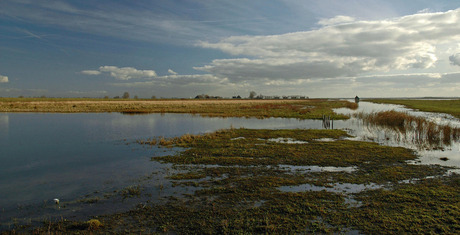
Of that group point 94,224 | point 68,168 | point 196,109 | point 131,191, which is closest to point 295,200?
point 131,191

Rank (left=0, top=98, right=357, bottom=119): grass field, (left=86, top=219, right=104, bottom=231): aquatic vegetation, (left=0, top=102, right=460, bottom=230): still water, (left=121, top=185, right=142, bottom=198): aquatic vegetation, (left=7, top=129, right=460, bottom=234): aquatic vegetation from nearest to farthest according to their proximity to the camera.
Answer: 1. (left=86, top=219, right=104, bottom=231): aquatic vegetation
2. (left=7, top=129, right=460, bottom=234): aquatic vegetation
3. (left=0, top=102, right=460, bottom=230): still water
4. (left=121, top=185, right=142, bottom=198): aquatic vegetation
5. (left=0, top=98, right=357, bottom=119): grass field

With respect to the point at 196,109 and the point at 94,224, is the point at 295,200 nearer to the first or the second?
the point at 94,224

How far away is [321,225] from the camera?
7449 mm

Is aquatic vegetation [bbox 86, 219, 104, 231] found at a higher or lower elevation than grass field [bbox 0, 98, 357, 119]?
lower

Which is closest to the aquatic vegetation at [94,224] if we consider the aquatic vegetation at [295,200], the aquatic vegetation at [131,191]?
the aquatic vegetation at [295,200]

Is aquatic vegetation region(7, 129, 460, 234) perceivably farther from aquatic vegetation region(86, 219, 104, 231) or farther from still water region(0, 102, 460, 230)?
still water region(0, 102, 460, 230)

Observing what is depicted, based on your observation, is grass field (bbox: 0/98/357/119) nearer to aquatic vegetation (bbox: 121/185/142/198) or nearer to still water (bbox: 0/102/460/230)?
still water (bbox: 0/102/460/230)

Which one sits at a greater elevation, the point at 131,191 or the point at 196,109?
the point at 196,109

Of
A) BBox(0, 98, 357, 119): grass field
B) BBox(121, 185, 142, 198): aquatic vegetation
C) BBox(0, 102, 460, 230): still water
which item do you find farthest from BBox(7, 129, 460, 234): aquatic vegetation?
BBox(0, 98, 357, 119): grass field

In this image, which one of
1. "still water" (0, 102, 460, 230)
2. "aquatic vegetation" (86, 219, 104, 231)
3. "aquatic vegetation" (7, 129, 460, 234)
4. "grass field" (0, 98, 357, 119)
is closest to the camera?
"aquatic vegetation" (86, 219, 104, 231)

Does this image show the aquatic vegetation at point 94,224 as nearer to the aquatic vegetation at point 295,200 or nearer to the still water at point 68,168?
the aquatic vegetation at point 295,200

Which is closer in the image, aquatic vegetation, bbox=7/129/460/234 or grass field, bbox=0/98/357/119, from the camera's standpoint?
aquatic vegetation, bbox=7/129/460/234

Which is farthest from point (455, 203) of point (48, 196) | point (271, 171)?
point (48, 196)

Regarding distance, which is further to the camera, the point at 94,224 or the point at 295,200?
the point at 295,200
